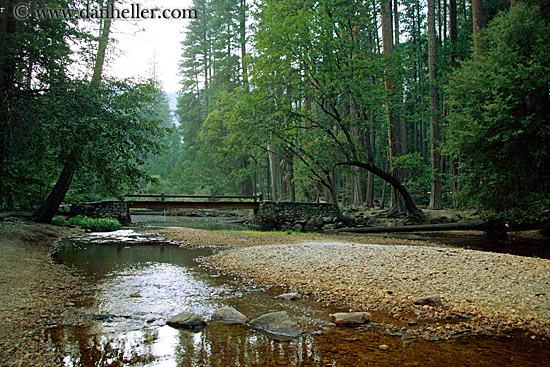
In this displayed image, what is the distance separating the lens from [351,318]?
3896 mm

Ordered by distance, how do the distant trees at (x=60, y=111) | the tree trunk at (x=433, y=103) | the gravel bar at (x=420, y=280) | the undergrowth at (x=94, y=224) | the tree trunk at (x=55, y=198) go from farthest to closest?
1. the tree trunk at (x=433, y=103)
2. the undergrowth at (x=94, y=224)
3. the tree trunk at (x=55, y=198)
4. the distant trees at (x=60, y=111)
5. the gravel bar at (x=420, y=280)

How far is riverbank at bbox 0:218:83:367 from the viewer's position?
2996 mm

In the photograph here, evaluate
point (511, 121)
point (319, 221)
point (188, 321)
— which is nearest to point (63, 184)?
point (188, 321)

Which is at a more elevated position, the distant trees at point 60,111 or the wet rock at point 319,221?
the distant trees at point 60,111

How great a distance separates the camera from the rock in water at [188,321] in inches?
149

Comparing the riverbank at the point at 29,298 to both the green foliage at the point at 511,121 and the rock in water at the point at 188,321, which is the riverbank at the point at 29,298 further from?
the green foliage at the point at 511,121

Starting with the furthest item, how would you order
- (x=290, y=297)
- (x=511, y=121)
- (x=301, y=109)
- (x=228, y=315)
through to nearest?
(x=301, y=109), (x=511, y=121), (x=290, y=297), (x=228, y=315)

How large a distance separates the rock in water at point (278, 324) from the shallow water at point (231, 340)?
12cm

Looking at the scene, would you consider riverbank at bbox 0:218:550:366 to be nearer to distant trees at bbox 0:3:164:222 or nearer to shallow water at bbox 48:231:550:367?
shallow water at bbox 48:231:550:367

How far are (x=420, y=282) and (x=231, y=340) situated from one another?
126 inches

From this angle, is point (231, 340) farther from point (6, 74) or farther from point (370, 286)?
point (6, 74)

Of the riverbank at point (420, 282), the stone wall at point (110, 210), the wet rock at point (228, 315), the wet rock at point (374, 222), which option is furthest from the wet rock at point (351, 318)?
the stone wall at point (110, 210)

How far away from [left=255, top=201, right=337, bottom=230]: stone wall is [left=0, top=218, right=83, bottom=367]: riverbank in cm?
1397

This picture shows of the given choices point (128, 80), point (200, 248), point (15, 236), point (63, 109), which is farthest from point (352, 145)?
point (15, 236)
